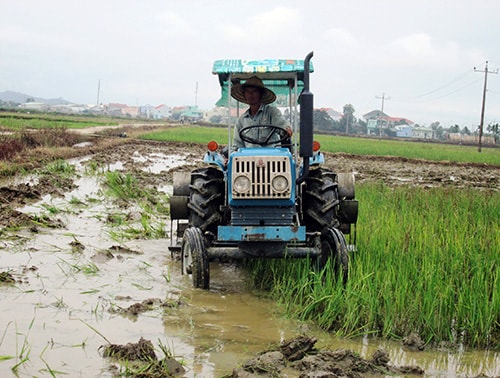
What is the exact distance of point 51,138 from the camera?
21891 mm

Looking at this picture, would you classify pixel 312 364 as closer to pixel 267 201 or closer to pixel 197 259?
pixel 197 259

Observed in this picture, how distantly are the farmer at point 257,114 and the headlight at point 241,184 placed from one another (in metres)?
0.80

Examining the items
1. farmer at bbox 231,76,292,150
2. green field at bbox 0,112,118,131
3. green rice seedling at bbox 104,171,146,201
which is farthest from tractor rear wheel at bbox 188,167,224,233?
green field at bbox 0,112,118,131

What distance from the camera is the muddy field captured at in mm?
3752

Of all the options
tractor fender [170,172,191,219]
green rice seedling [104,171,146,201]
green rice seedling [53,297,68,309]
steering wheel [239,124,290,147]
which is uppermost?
steering wheel [239,124,290,147]

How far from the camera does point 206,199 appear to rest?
609 cm

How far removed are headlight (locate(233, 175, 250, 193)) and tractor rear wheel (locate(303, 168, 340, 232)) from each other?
2.59 ft

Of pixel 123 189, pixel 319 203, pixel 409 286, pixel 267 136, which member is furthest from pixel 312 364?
pixel 123 189

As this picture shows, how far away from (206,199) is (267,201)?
699 millimetres

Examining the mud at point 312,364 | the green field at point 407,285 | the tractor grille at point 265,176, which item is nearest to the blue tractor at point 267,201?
Answer: the tractor grille at point 265,176

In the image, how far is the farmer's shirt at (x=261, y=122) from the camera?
6.41 m

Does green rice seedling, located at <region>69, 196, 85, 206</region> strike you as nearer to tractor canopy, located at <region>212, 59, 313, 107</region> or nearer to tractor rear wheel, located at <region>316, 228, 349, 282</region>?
tractor canopy, located at <region>212, 59, 313, 107</region>

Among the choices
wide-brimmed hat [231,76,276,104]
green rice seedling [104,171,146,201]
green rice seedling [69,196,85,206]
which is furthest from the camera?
green rice seedling [104,171,146,201]

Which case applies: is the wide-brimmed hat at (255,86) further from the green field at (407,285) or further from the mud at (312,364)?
the mud at (312,364)
